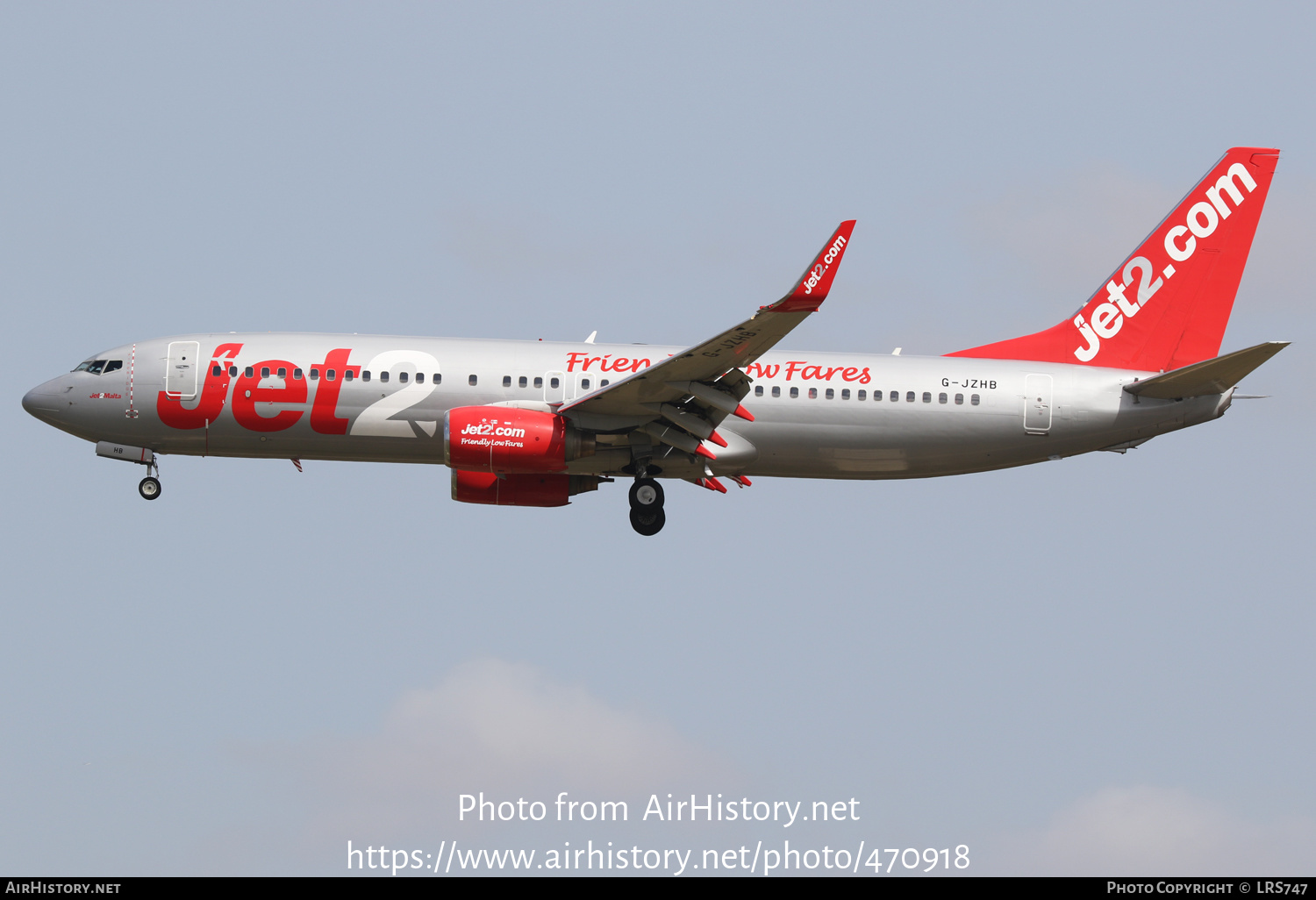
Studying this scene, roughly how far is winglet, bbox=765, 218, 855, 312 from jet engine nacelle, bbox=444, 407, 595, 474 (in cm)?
621

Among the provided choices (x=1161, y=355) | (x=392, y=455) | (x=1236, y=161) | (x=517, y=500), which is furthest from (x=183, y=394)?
(x=1236, y=161)

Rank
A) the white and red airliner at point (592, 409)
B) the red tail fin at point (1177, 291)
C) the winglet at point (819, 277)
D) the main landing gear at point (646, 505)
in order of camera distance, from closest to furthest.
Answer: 1. the winglet at point (819, 277)
2. the white and red airliner at point (592, 409)
3. the main landing gear at point (646, 505)
4. the red tail fin at point (1177, 291)

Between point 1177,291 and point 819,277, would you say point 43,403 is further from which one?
point 1177,291

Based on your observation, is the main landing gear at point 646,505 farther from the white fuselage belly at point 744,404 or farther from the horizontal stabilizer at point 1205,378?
the horizontal stabilizer at point 1205,378

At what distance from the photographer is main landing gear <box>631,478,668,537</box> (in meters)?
36.5

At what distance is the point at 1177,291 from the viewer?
130ft

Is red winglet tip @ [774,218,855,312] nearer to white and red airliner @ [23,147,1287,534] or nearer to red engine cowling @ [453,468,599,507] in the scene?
white and red airliner @ [23,147,1287,534]

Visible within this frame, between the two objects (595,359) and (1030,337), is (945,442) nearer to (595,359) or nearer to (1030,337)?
(1030,337)

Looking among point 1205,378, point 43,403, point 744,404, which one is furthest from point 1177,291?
point 43,403

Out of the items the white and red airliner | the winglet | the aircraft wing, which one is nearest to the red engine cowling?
the white and red airliner

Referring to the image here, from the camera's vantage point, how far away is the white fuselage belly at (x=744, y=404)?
36219 mm

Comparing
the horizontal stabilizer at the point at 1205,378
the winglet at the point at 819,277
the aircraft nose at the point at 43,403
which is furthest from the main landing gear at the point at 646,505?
the aircraft nose at the point at 43,403

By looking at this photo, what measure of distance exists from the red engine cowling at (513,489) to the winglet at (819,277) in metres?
8.55

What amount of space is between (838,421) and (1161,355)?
28.0 ft
